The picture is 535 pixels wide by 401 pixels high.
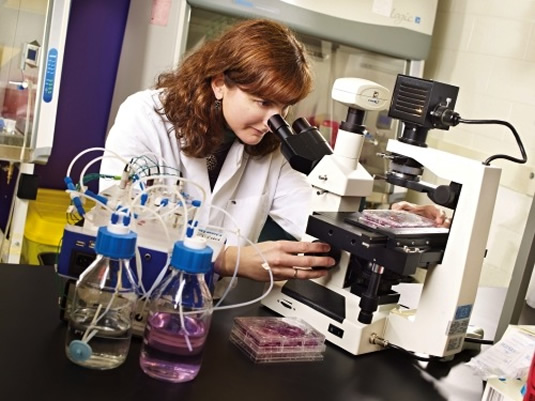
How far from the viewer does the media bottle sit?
3.07 feet

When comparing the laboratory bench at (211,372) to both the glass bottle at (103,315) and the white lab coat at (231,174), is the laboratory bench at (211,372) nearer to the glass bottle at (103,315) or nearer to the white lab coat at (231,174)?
the glass bottle at (103,315)

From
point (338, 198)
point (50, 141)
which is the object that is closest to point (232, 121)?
point (338, 198)

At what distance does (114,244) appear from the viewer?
0.88 metres

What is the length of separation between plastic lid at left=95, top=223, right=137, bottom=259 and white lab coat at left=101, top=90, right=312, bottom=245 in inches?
28.4

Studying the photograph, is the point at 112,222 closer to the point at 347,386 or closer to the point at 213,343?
the point at 213,343

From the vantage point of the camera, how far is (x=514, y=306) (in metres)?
1.45

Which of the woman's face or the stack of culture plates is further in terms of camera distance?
the woman's face

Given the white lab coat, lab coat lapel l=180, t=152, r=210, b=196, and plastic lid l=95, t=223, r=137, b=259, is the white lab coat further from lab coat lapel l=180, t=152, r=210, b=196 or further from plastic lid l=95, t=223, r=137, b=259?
plastic lid l=95, t=223, r=137, b=259

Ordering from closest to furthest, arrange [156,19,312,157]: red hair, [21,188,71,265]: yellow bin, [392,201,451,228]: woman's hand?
1. [392,201,451,228]: woman's hand
2. [156,19,312,157]: red hair
3. [21,188,71,265]: yellow bin

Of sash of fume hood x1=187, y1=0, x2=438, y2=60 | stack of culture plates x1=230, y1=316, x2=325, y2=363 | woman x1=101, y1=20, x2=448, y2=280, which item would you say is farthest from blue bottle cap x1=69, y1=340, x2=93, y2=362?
sash of fume hood x1=187, y1=0, x2=438, y2=60

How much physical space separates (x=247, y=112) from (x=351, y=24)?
121 centimetres

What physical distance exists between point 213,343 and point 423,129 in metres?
0.52

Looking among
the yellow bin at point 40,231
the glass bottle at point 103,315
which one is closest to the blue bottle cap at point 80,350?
the glass bottle at point 103,315

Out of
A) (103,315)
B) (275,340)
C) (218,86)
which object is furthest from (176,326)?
(218,86)
